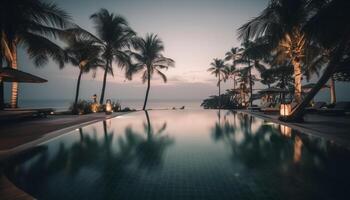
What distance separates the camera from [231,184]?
11.6 feet

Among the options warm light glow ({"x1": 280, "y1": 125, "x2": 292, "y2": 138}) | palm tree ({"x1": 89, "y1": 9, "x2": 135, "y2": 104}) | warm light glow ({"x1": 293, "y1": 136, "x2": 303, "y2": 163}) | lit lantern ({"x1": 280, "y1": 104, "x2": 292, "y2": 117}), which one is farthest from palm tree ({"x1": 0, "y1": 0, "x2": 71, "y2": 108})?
lit lantern ({"x1": 280, "y1": 104, "x2": 292, "y2": 117})

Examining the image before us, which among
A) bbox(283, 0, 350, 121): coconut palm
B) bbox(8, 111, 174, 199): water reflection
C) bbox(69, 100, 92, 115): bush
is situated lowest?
bbox(8, 111, 174, 199): water reflection

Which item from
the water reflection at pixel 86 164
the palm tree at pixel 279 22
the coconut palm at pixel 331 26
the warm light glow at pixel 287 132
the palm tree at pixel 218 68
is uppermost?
the palm tree at pixel 218 68

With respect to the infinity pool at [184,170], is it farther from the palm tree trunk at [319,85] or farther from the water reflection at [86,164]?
the palm tree trunk at [319,85]

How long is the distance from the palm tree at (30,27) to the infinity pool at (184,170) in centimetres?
715

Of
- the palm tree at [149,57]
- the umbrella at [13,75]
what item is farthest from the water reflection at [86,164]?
the palm tree at [149,57]

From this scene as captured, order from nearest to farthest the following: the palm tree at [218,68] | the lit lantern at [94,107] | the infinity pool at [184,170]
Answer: the infinity pool at [184,170]
the lit lantern at [94,107]
the palm tree at [218,68]

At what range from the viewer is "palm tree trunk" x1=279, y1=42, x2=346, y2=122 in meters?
9.17

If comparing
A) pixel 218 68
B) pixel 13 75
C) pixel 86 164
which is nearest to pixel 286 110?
pixel 86 164

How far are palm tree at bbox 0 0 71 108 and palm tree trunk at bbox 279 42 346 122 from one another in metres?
14.5

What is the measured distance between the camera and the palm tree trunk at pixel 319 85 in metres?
9.17

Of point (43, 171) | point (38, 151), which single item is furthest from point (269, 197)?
point (38, 151)

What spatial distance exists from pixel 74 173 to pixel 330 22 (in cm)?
1135

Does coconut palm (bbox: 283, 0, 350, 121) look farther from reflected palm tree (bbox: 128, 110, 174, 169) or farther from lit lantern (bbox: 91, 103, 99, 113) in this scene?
lit lantern (bbox: 91, 103, 99, 113)
